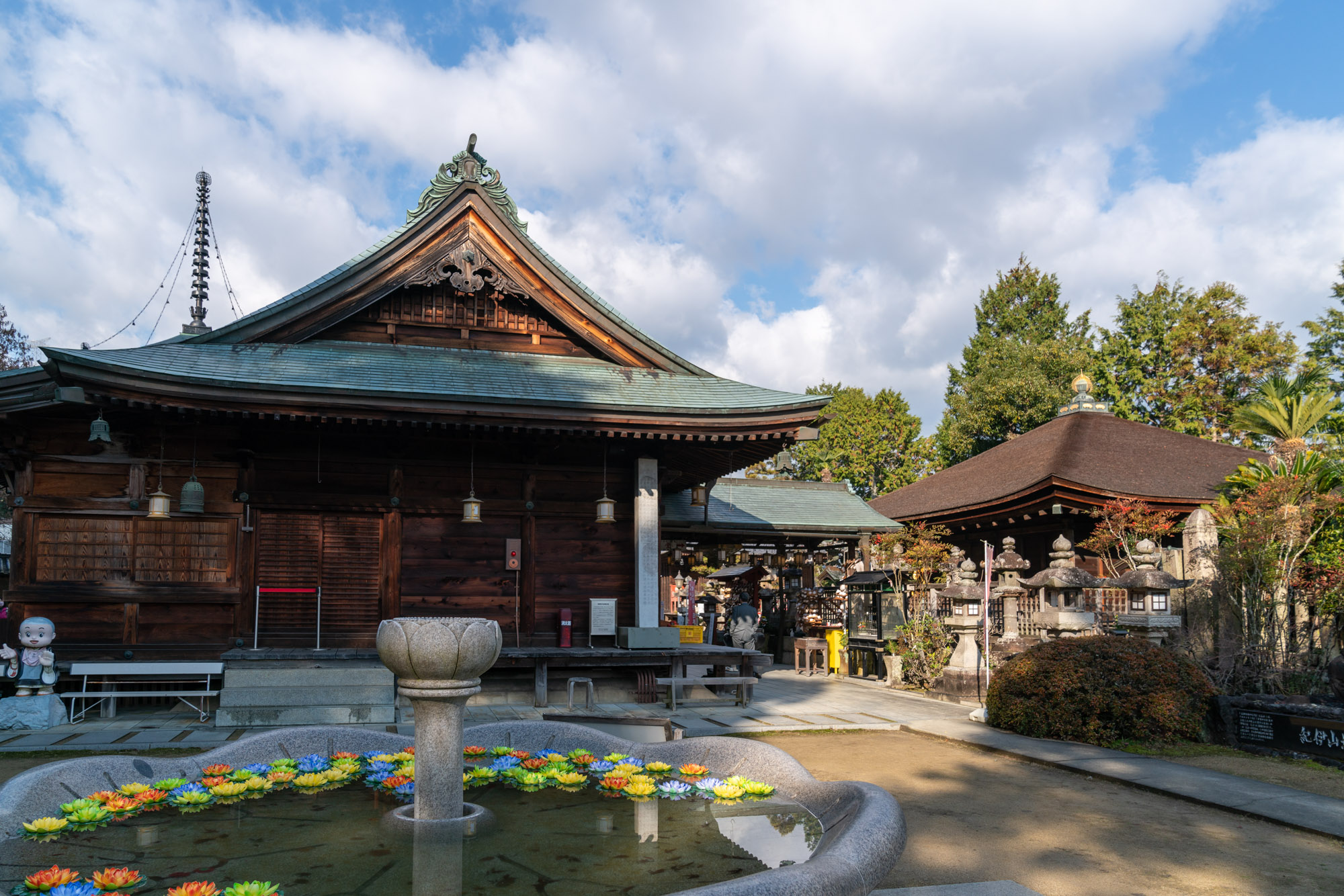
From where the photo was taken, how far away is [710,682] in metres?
13.5

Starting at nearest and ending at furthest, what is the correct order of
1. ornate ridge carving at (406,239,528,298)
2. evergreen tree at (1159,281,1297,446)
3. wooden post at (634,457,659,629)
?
wooden post at (634,457,659,629), ornate ridge carving at (406,239,528,298), evergreen tree at (1159,281,1297,446)

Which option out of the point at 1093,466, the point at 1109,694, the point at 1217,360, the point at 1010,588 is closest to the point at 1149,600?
the point at 1109,694

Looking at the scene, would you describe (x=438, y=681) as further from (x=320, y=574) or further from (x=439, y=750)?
(x=320, y=574)

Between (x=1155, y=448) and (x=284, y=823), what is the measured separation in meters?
25.1

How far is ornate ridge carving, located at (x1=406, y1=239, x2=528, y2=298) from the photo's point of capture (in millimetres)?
14281

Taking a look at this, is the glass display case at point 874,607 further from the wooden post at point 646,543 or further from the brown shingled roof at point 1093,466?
the wooden post at point 646,543

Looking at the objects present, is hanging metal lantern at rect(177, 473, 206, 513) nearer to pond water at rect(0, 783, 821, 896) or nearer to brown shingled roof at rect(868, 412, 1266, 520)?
pond water at rect(0, 783, 821, 896)

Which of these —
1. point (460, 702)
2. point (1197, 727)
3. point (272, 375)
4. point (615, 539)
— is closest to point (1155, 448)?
point (1197, 727)

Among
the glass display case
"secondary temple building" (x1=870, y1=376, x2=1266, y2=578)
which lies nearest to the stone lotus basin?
the glass display case

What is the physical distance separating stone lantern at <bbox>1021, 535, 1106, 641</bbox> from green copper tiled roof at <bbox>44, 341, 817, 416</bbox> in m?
4.94

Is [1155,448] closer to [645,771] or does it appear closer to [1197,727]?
[1197,727]

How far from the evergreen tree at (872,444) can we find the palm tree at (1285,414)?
88.5 ft

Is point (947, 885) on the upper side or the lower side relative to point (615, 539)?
lower

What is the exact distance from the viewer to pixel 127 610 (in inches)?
496
